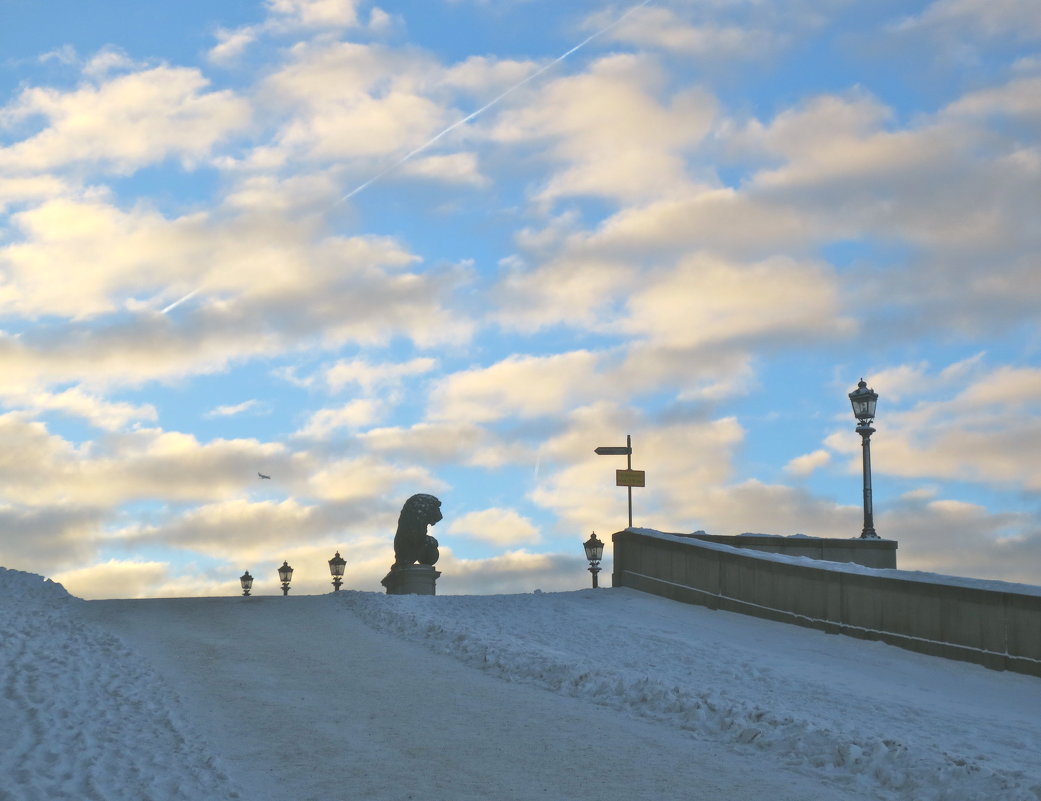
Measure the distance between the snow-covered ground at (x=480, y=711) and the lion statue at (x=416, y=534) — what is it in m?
14.8

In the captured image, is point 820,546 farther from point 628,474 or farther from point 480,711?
point 480,711

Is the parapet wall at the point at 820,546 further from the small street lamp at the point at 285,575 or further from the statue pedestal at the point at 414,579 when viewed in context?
the small street lamp at the point at 285,575

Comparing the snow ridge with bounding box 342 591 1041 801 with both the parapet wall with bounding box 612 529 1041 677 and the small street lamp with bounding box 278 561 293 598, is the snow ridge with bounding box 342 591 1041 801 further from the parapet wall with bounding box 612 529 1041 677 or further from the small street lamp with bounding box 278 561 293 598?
the small street lamp with bounding box 278 561 293 598

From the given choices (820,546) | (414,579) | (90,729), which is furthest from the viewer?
(414,579)

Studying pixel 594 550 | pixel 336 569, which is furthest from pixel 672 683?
pixel 336 569

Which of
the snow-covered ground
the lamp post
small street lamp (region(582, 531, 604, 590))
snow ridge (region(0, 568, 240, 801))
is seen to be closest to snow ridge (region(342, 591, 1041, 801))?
the snow-covered ground

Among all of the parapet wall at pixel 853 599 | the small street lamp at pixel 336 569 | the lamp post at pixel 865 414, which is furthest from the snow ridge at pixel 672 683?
the small street lamp at pixel 336 569

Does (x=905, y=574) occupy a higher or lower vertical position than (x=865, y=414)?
lower

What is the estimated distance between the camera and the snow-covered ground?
10883 millimetres

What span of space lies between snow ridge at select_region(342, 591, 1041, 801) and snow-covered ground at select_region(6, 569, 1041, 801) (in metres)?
0.04

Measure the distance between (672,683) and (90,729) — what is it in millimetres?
7253

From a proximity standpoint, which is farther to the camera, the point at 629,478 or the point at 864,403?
the point at 629,478

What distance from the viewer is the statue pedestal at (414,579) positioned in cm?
3841

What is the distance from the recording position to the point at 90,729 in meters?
12.6
